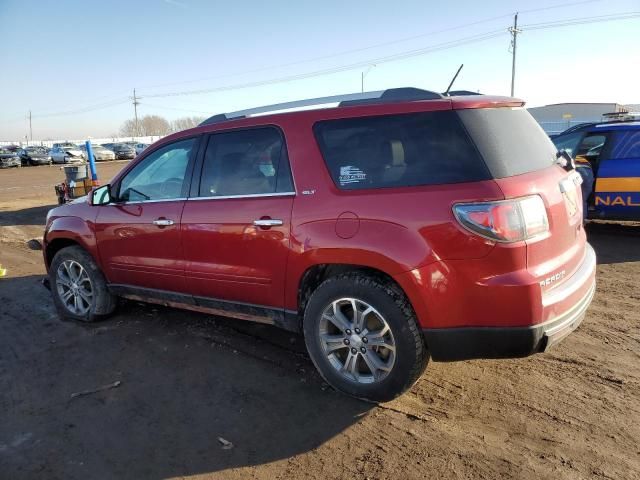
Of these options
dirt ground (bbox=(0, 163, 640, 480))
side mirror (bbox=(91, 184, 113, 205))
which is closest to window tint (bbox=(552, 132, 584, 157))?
dirt ground (bbox=(0, 163, 640, 480))

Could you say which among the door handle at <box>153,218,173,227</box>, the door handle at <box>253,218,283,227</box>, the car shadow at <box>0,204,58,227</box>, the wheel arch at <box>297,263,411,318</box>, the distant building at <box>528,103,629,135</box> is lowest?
the car shadow at <box>0,204,58,227</box>

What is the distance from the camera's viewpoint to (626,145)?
24.4 ft

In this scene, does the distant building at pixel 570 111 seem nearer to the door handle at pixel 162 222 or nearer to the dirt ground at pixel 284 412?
the dirt ground at pixel 284 412

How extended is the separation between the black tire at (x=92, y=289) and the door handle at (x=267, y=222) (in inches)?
88.2

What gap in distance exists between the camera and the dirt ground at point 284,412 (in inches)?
106

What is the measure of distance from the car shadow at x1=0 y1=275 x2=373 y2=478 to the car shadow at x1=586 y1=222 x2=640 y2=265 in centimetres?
480

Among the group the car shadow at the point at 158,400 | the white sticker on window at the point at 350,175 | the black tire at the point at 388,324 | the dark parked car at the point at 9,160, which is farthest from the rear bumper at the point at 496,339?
the dark parked car at the point at 9,160

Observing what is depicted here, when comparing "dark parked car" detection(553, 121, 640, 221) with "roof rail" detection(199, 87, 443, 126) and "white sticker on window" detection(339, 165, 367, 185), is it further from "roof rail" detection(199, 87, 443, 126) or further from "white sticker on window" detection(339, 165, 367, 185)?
"white sticker on window" detection(339, 165, 367, 185)

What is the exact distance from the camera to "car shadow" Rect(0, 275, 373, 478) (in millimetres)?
2836

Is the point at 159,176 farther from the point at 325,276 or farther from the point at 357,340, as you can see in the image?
the point at 357,340

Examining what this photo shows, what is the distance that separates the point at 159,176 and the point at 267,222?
1501mm

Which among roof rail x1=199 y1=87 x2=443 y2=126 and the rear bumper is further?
roof rail x1=199 y1=87 x2=443 y2=126

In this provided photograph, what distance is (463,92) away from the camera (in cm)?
365

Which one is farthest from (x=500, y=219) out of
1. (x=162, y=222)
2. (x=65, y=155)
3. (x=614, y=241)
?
(x=65, y=155)
